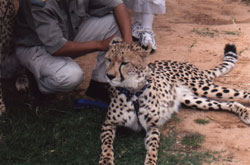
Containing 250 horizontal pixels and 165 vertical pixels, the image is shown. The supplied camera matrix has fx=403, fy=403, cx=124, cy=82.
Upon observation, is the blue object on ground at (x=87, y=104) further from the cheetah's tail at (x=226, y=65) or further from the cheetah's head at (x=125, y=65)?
the cheetah's tail at (x=226, y=65)

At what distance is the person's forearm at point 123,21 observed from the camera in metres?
3.50

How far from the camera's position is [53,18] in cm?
318

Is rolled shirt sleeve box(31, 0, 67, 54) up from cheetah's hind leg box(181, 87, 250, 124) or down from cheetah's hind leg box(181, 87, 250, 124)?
up

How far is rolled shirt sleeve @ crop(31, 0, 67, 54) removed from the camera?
10.2 feet

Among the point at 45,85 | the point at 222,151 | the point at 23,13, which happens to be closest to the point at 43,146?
the point at 45,85

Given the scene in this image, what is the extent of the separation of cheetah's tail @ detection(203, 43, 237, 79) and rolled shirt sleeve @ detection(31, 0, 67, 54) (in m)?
1.67

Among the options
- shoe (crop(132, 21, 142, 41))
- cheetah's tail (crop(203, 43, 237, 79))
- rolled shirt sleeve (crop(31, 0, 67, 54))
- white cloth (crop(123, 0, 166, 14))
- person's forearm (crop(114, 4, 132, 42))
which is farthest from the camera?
shoe (crop(132, 21, 142, 41))

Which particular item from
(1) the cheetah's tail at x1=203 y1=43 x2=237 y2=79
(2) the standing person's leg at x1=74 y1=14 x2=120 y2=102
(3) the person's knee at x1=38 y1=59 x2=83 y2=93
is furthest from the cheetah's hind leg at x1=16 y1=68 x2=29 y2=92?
(1) the cheetah's tail at x1=203 y1=43 x2=237 y2=79

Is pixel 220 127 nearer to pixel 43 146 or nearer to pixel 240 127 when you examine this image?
pixel 240 127

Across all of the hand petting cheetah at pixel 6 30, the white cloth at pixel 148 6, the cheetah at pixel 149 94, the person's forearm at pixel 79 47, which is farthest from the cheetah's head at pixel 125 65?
the white cloth at pixel 148 6

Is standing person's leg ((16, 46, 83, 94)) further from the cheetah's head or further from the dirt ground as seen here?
the dirt ground

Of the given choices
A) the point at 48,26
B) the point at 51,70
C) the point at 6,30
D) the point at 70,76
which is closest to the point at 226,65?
the point at 70,76

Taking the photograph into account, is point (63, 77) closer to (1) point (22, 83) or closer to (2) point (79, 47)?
(2) point (79, 47)

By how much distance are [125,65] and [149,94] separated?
41cm
